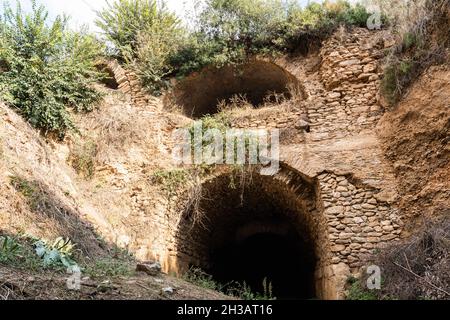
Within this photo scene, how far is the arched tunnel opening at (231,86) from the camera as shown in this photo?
923 centimetres

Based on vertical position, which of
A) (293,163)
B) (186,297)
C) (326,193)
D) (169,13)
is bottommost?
(186,297)

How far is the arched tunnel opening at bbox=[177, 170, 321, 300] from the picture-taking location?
26.0 feet

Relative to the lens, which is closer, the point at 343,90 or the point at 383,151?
the point at 383,151

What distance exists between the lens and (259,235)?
10812mm

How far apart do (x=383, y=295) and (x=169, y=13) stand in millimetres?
7698

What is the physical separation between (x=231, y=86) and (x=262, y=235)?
4033 millimetres

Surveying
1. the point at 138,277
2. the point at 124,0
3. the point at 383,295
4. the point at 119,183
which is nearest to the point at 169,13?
the point at 124,0

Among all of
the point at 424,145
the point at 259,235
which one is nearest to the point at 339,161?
the point at 424,145

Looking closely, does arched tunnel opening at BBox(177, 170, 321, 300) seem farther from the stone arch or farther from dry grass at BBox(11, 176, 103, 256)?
dry grass at BBox(11, 176, 103, 256)

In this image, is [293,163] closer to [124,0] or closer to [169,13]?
[169,13]

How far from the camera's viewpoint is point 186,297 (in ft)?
14.1

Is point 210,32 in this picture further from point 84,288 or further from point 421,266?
point 84,288

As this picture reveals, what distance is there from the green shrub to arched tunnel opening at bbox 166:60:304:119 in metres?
2.03

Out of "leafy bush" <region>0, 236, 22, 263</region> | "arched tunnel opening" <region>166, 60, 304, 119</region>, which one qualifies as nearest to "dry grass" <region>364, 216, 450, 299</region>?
"arched tunnel opening" <region>166, 60, 304, 119</region>
